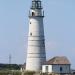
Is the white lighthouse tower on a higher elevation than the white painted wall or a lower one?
higher

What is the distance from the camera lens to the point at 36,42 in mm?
64125

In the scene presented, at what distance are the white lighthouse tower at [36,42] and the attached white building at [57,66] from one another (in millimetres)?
1800

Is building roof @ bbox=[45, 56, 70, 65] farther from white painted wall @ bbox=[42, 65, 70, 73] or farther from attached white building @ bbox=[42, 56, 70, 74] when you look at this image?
white painted wall @ bbox=[42, 65, 70, 73]

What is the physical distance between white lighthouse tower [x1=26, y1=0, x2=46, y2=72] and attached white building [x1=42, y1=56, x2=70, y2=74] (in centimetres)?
180

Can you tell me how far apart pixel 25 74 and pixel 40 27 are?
8.11 metres

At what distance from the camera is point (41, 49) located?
64312 millimetres

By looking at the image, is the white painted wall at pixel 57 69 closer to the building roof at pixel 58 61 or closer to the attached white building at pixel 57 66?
the attached white building at pixel 57 66

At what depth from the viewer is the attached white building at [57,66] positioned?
62.3 meters

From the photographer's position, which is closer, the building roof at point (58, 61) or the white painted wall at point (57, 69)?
the white painted wall at point (57, 69)

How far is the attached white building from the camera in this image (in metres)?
62.3

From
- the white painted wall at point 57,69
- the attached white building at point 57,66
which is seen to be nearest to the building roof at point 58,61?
the attached white building at point 57,66

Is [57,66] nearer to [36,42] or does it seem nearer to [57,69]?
[57,69]

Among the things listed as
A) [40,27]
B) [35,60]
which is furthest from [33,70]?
[40,27]

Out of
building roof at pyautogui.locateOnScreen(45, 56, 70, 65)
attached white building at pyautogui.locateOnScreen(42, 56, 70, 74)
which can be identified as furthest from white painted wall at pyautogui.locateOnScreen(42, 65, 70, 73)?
building roof at pyautogui.locateOnScreen(45, 56, 70, 65)
